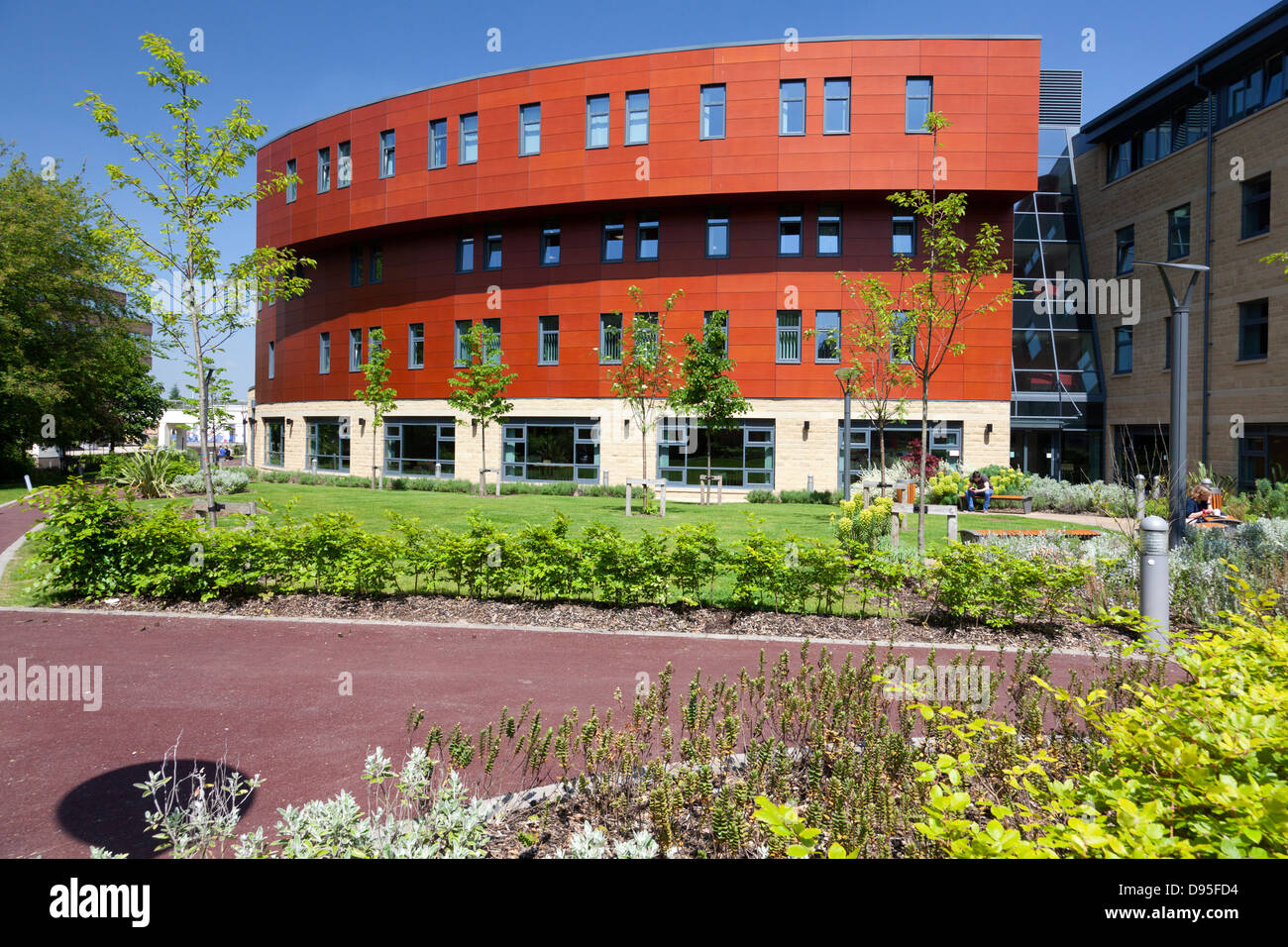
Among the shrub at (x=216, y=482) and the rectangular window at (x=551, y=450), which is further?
the rectangular window at (x=551, y=450)

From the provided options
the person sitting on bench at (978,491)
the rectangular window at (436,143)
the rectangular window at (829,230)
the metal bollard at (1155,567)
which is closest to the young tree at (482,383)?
the rectangular window at (436,143)

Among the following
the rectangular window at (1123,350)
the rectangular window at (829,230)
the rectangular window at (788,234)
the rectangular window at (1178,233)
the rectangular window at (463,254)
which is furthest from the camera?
the rectangular window at (463,254)

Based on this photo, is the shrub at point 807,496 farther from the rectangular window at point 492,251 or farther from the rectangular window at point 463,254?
the rectangular window at point 463,254

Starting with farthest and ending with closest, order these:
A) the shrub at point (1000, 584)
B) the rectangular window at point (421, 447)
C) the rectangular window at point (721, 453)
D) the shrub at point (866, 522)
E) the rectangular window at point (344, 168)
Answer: the rectangular window at point (344, 168) < the rectangular window at point (421, 447) < the rectangular window at point (721, 453) < the shrub at point (866, 522) < the shrub at point (1000, 584)

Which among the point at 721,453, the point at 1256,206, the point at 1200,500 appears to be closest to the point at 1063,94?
the point at 1256,206

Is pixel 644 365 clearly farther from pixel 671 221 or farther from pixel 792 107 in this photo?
pixel 792 107

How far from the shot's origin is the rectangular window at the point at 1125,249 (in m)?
30.3

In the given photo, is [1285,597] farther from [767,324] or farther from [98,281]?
[98,281]

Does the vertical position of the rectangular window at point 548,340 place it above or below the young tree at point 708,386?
above

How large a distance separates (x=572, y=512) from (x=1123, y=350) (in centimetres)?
2555

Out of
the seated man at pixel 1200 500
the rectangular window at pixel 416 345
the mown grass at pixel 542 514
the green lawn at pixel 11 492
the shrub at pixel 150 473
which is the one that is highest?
the rectangular window at pixel 416 345

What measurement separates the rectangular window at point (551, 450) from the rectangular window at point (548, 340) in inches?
107
